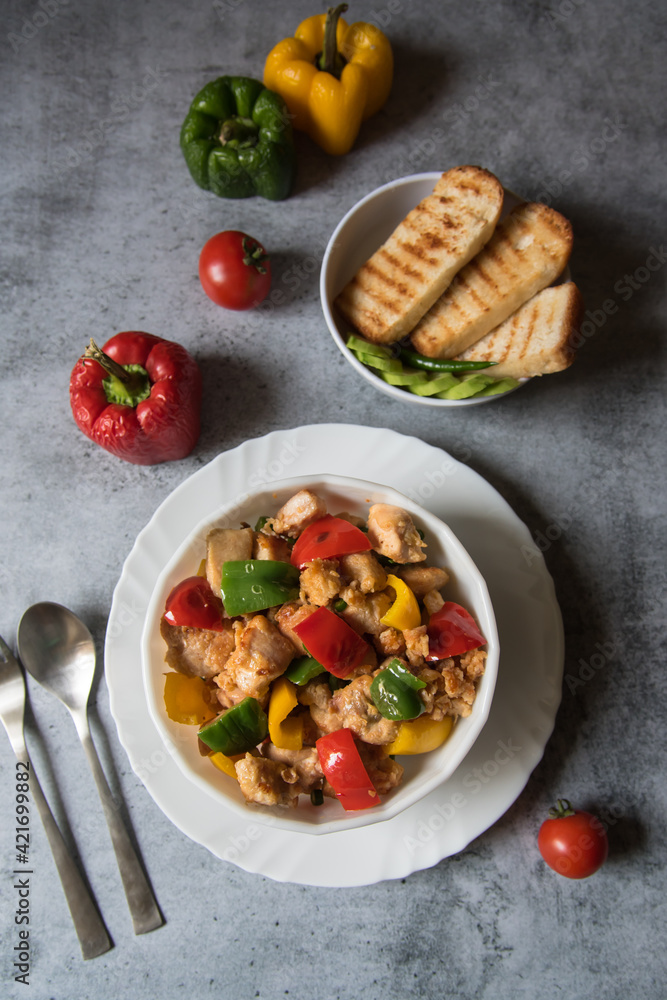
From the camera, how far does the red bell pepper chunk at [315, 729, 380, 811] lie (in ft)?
6.90

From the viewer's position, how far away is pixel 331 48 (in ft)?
9.47

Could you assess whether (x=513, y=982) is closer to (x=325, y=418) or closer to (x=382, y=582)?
(x=382, y=582)

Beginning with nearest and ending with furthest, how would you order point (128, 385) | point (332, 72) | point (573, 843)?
point (573, 843)
point (128, 385)
point (332, 72)

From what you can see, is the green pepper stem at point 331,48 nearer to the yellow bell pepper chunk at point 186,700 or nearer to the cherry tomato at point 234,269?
the cherry tomato at point 234,269

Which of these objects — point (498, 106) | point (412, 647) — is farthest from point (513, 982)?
point (498, 106)

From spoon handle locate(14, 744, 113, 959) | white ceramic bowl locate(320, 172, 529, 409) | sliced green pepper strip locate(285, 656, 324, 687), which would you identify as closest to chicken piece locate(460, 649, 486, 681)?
sliced green pepper strip locate(285, 656, 324, 687)

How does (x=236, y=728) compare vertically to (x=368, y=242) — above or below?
below

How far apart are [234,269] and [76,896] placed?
2777mm

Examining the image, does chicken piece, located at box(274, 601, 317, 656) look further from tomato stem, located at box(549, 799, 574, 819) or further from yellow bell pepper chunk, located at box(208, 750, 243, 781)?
tomato stem, located at box(549, 799, 574, 819)

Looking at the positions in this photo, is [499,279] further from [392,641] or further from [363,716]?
[363,716]

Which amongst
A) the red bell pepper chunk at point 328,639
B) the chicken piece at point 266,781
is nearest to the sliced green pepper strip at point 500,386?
the red bell pepper chunk at point 328,639

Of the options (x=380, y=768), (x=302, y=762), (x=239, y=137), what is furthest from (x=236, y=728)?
(x=239, y=137)

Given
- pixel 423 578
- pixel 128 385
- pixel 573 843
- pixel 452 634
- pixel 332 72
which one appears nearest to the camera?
pixel 452 634

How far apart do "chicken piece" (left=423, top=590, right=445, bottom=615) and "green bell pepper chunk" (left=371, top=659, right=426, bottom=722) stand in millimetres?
241
